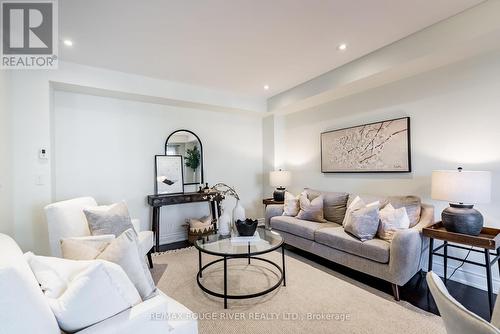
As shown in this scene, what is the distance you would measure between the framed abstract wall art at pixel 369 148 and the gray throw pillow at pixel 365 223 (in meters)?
0.85

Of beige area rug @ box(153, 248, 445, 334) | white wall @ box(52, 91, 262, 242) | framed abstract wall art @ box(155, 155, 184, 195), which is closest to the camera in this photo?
beige area rug @ box(153, 248, 445, 334)

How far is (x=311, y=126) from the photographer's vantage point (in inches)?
172

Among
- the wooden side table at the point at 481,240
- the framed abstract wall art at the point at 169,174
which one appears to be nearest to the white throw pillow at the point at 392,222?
the wooden side table at the point at 481,240

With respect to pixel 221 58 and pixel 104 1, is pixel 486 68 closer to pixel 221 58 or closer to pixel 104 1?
pixel 221 58

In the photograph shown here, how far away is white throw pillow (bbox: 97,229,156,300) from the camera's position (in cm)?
131

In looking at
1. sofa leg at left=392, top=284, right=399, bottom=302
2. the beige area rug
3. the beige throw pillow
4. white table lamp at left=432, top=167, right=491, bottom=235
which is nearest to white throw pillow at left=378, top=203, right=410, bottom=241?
white table lamp at left=432, top=167, right=491, bottom=235

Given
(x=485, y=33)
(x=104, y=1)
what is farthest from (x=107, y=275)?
(x=485, y=33)

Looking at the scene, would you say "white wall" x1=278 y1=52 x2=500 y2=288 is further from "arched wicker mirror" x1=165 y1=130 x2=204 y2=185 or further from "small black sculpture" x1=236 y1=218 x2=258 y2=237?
"arched wicker mirror" x1=165 y1=130 x2=204 y2=185

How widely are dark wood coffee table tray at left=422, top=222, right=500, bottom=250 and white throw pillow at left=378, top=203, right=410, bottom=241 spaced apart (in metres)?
0.20

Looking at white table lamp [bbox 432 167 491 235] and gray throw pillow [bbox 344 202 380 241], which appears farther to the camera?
gray throw pillow [bbox 344 202 380 241]

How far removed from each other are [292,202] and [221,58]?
225 cm

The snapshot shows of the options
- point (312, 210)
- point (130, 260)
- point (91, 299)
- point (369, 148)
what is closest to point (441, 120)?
point (369, 148)

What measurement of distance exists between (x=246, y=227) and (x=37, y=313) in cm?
186

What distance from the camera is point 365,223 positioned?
260 centimetres
